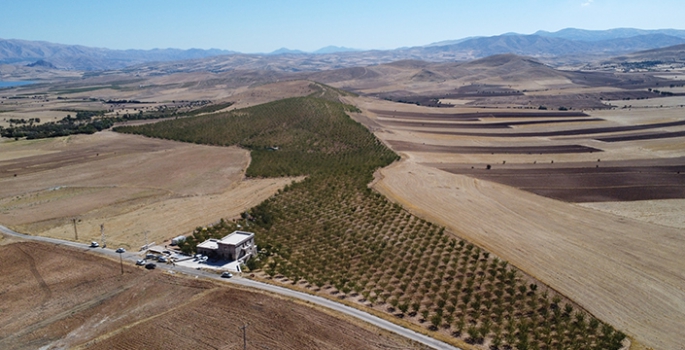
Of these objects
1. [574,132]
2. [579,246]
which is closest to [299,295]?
[579,246]

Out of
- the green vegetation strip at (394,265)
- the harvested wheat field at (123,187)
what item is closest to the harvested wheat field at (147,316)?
the green vegetation strip at (394,265)

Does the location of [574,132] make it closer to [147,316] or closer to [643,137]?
[643,137]

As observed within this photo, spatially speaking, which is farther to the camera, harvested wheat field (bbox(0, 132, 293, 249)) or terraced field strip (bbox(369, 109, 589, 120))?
terraced field strip (bbox(369, 109, 589, 120))

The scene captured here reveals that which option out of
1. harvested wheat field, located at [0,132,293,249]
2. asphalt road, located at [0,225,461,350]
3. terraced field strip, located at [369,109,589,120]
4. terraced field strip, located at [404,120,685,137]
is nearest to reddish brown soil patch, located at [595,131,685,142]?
terraced field strip, located at [404,120,685,137]

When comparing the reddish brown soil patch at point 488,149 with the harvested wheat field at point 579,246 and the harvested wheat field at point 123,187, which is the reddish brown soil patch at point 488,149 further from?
the harvested wheat field at point 123,187

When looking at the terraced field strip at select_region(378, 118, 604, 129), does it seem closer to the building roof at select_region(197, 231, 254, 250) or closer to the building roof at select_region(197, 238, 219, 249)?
the building roof at select_region(197, 231, 254, 250)

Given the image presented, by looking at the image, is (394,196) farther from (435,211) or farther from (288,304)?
(288,304)
